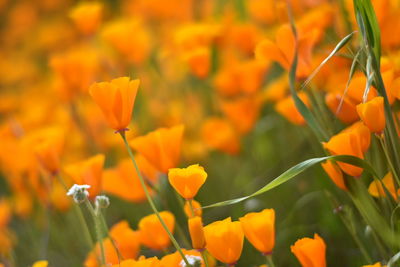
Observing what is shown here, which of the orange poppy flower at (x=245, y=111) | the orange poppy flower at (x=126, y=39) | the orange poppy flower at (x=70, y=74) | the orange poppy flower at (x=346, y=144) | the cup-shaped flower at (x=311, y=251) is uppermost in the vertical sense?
the orange poppy flower at (x=126, y=39)

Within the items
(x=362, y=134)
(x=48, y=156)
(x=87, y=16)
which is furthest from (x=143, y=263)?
(x=87, y=16)

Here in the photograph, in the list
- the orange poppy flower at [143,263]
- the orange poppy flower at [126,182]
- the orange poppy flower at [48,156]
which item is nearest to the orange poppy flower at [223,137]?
the orange poppy flower at [126,182]

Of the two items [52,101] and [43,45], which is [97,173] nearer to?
[52,101]

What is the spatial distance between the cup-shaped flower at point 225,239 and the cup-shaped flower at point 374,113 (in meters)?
0.19

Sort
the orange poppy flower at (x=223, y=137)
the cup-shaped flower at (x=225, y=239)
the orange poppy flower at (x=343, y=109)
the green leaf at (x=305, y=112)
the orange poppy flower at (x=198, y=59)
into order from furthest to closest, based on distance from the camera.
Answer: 1. the orange poppy flower at (x=223, y=137)
2. the orange poppy flower at (x=198, y=59)
3. the orange poppy flower at (x=343, y=109)
4. the green leaf at (x=305, y=112)
5. the cup-shaped flower at (x=225, y=239)

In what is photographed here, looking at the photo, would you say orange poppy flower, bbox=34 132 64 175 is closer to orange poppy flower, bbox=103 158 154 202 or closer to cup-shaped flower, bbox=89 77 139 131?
orange poppy flower, bbox=103 158 154 202

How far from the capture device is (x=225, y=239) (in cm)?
74

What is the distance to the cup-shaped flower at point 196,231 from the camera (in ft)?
2.52

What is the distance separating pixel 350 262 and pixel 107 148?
92 centimetres

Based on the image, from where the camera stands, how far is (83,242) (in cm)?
144

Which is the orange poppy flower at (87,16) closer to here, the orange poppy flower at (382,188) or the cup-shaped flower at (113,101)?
the cup-shaped flower at (113,101)

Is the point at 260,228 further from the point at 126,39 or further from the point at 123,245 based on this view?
the point at 126,39

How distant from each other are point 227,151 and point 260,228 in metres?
0.67

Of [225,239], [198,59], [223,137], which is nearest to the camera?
[225,239]
